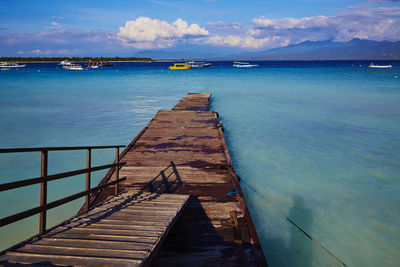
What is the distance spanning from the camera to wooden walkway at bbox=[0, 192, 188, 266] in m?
2.76

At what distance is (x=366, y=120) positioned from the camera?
1659cm

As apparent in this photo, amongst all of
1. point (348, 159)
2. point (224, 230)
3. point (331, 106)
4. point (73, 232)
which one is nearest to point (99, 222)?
point (73, 232)

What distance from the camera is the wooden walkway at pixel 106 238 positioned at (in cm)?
276

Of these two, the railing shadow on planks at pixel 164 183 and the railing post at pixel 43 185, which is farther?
the railing shadow on planks at pixel 164 183

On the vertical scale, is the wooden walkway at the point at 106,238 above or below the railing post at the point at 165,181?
above

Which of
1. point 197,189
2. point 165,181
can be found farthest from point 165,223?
point 165,181

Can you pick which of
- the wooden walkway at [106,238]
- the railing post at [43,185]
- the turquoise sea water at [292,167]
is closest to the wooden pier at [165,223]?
the wooden walkway at [106,238]

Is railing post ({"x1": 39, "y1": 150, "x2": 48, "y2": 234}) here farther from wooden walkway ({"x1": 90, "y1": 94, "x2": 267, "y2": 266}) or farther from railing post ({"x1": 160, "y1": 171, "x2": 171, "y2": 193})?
railing post ({"x1": 160, "y1": 171, "x2": 171, "y2": 193})

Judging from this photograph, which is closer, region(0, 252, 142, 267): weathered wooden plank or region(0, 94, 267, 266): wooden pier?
region(0, 252, 142, 267): weathered wooden plank

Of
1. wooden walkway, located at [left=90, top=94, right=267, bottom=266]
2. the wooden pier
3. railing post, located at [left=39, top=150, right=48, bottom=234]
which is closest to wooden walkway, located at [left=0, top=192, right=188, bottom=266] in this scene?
the wooden pier

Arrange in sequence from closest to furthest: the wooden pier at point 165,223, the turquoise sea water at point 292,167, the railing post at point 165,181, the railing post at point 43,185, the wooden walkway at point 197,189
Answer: the wooden pier at point 165,223 → the railing post at point 43,185 → the wooden walkway at point 197,189 → the turquoise sea water at point 292,167 → the railing post at point 165,181

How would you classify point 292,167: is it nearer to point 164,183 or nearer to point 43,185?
point 164,183

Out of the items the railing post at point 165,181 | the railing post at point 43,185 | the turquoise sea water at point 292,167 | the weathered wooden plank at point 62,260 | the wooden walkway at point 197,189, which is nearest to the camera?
the weathered wooden plank at point 62,260

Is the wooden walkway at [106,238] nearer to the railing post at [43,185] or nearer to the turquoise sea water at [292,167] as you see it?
the railing post at [43,185]
